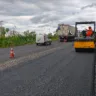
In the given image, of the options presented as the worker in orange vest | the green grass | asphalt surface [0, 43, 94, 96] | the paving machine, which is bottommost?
Answer: the green grass

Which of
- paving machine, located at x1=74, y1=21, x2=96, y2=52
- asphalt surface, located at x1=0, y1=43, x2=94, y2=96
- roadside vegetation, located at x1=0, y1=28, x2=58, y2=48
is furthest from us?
roadside vegetation, located at x1=0, y1=28, x2=58, y2=48

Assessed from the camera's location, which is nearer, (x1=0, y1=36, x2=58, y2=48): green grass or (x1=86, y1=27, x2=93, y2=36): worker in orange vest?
(x1=86, y1=27, x2=93, y2=36): worker in orange vest

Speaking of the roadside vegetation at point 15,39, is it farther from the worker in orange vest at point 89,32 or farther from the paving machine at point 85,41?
the worker in orange vest at point 89,32

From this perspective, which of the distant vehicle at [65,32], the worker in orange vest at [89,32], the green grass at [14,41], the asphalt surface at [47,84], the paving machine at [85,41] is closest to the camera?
the asphalt surface at [47,84]

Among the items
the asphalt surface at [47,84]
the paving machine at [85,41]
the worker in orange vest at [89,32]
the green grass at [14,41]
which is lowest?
the green grass at [14,41]

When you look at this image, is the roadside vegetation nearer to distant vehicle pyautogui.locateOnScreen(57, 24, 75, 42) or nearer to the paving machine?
distant vehicle pyautogui.locateOnScreen(57, 24, 75, 42)

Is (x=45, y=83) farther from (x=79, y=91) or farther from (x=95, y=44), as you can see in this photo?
(x=95, y=44)

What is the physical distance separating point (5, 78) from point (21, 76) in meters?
0.76

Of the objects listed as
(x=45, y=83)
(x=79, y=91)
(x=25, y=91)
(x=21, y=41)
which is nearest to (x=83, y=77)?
(x=45, y=83)

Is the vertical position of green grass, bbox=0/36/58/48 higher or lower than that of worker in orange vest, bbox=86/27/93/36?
lower

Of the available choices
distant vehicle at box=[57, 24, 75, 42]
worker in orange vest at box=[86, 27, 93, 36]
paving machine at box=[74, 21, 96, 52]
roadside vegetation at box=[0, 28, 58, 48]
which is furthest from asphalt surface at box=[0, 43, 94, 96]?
distant vehicle at box=[57, 24, 75, 42]

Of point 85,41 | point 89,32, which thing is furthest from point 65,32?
point 89,32

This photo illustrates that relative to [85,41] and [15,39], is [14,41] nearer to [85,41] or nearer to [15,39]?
[15,39]

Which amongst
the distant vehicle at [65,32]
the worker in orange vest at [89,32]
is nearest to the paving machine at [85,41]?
the worker in orange vest at [89,32]
